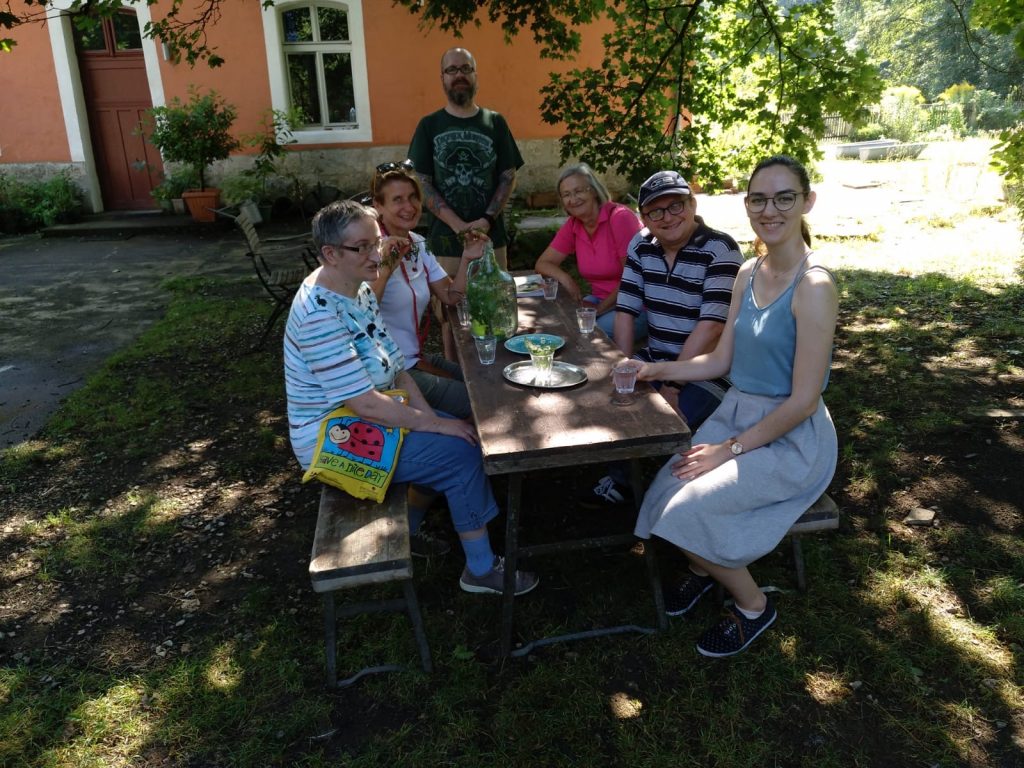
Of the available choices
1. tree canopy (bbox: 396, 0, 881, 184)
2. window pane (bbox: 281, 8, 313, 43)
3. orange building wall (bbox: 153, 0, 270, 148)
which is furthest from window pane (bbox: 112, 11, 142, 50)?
tree canopy (bbox: 396, 0, 881, 184)

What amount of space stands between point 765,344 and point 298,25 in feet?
34.4

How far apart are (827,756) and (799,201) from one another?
1.66 metres

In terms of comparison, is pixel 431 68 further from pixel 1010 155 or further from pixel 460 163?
pixel 1010 155

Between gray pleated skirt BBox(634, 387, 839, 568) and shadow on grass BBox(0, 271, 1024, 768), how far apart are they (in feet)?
1.43

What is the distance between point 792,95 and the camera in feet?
18.0

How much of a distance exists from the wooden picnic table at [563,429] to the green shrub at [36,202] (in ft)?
34.6

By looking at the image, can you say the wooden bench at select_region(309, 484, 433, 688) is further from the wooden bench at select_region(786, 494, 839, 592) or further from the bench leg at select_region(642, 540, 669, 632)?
the wooden bench at select_region(786, 494, 839, 592)

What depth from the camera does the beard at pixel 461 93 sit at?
175 inches

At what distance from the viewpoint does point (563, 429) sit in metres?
2.25

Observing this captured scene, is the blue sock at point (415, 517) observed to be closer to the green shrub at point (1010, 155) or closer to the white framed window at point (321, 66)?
the green shrub at point (1010, 155)

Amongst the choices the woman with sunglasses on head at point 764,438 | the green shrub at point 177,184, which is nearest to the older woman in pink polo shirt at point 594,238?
the woman with sunglasses on head at point 764,438

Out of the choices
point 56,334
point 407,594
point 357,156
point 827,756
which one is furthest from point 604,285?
point 357,156

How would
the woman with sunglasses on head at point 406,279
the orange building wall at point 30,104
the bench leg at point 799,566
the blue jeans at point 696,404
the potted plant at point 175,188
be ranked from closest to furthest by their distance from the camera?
1. the bench leg at point 799,566
2. the blue jeans at point 696,404
3. the woman with sunglasses on head at point 406,279
4. the orange building wall at point 30,104
5. the potted plant at point 175,188

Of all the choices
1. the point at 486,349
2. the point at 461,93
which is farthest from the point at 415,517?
the point at 461,93
